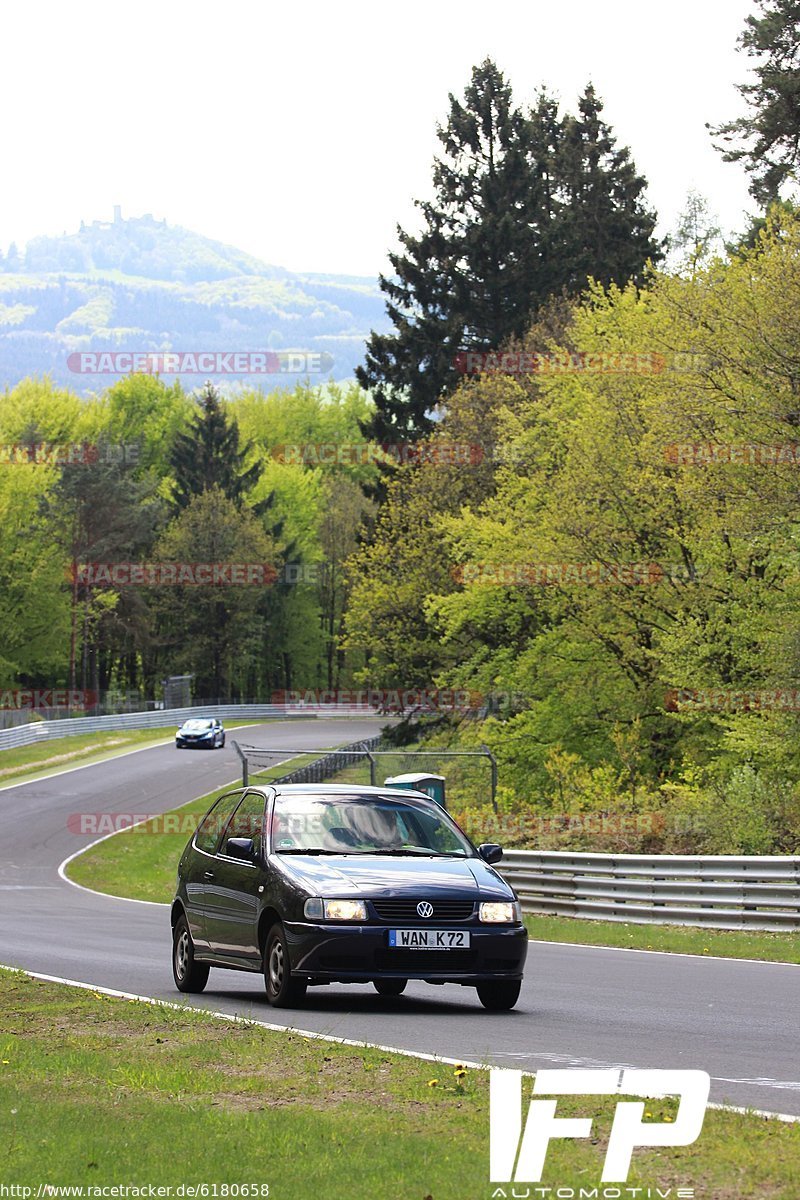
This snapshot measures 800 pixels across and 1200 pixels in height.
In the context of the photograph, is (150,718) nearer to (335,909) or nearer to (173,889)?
(173,889)

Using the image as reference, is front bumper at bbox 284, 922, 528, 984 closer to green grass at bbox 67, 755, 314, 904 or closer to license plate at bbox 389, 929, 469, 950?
license plate at bbox 389, 929, 469, 950

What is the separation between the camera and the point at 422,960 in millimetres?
11578

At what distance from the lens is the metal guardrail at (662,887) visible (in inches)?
845

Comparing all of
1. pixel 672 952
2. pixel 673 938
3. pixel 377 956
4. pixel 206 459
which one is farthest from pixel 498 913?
pixel 206 459

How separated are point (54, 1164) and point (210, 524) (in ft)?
309

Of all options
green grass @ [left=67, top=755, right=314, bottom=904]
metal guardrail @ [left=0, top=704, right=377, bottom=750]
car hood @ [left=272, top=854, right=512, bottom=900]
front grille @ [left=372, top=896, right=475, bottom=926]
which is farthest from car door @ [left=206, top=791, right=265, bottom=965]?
metal guardrail @ [left=0, top=704, right=377, bottom=750]

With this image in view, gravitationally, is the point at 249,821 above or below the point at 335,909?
above

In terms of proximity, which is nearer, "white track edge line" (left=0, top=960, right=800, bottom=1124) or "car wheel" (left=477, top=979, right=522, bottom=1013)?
"white track edge line" (left=0, top=960, right=800, bottom=1124)

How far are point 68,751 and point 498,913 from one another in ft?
201


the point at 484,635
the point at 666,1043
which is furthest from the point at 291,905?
the point at 484,635

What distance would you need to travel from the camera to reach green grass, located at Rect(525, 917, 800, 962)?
18.8 metres

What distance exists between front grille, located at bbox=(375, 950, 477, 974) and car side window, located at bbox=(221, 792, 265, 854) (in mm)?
1592

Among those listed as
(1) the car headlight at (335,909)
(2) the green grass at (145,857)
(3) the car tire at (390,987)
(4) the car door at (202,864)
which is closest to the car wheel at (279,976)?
(1) the car headlight at (335,909)

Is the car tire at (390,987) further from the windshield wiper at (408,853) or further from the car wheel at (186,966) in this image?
the car wheel at (186,966)
